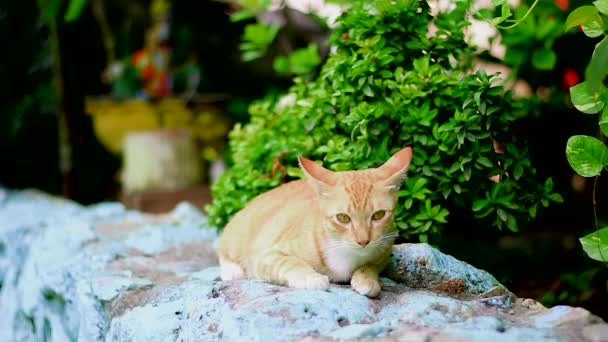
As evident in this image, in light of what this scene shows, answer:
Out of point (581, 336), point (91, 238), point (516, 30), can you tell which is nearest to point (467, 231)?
point (516, 30)

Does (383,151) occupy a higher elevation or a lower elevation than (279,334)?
higher

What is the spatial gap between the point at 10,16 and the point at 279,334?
6257 mm

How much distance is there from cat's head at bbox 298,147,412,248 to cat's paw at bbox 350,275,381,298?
0.16m

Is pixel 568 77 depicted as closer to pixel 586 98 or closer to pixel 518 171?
pixel 518 171

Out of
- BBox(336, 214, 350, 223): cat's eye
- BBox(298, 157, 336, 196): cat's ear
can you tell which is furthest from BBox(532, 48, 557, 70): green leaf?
BBox(336, 214, 350, 223): cat's eye

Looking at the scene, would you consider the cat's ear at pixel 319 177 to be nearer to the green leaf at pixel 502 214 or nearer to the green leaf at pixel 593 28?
the green leaf at pixel 502 214

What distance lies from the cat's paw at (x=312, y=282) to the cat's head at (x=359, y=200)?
6.8 inches

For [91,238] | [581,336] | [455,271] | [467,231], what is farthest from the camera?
[91,238]

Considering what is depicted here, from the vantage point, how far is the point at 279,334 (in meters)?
2.50

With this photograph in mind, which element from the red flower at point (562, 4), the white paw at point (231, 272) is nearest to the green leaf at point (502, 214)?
the white paw at point (231, 272)

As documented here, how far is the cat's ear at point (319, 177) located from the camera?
2881 mm

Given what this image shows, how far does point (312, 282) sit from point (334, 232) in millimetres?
214

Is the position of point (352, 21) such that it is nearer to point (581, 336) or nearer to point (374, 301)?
point (374, 301)

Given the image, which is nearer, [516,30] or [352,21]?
[352,21]
